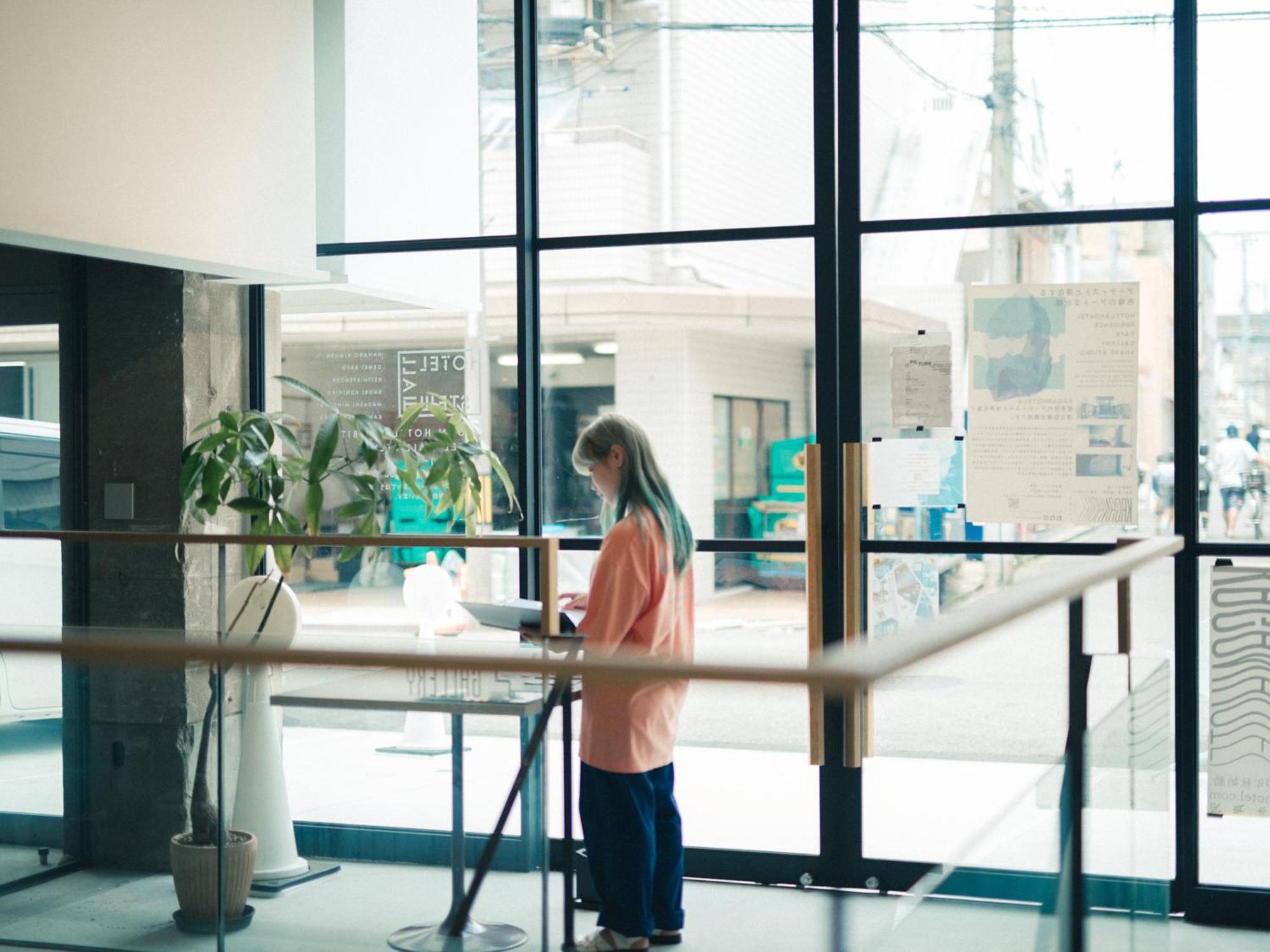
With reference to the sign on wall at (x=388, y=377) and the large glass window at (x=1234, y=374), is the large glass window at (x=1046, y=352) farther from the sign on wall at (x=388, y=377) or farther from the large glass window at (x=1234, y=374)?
the sign on wall at (x=388, y=377)

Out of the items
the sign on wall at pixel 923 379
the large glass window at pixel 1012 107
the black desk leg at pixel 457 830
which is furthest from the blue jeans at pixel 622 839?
the large glass window at pixel 1012 107

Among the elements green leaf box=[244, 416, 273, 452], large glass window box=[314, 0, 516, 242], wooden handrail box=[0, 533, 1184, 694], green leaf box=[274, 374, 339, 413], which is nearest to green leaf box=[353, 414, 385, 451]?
green leaf box=[274, 374, 339, 413]

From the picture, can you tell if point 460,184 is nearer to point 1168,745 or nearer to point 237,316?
point 237,316

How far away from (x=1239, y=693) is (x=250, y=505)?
2.97 meters

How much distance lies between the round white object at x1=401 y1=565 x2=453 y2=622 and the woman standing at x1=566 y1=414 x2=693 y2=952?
3.59ft

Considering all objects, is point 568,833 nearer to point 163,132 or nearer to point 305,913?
point 305,913

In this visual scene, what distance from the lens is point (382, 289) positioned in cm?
506

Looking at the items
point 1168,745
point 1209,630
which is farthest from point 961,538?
point 1168,745

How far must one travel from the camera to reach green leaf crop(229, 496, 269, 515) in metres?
4.66

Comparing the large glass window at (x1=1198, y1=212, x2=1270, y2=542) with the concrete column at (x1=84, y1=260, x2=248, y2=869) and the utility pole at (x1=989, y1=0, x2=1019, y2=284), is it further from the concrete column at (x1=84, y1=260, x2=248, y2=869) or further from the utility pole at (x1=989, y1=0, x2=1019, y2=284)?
the concrete column at (x1=84, y1=260, x2=248, y2=869)

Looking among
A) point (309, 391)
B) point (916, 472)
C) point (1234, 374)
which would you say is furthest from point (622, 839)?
point (1234, 374)

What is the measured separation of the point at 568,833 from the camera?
317 cm

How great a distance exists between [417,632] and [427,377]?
2.75 ft

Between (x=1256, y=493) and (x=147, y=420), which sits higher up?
(x=147, y=420)
